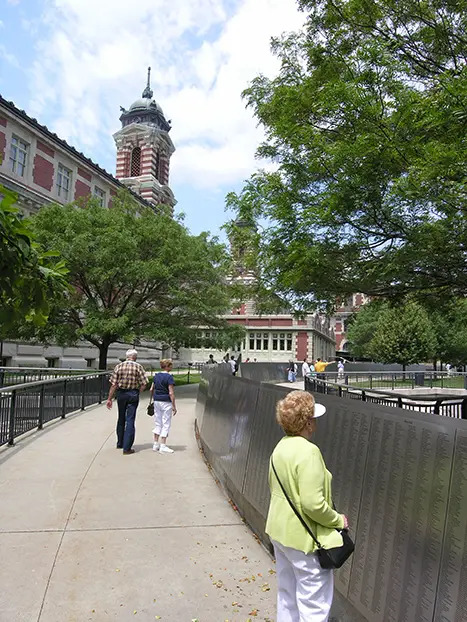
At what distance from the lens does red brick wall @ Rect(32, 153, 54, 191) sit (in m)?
34.5

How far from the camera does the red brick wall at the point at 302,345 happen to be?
229ft

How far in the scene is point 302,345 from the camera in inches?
2761

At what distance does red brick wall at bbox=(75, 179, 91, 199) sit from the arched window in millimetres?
19936

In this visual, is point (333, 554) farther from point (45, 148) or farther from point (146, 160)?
point (146, 160)

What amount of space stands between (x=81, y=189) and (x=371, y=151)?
35.8 metres

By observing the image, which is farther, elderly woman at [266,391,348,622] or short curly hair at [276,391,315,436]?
short curly hair at [276,391,315,436]

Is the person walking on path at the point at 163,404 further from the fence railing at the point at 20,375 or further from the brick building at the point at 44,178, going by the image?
the brick building at the point at 44,178

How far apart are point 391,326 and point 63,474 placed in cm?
4493

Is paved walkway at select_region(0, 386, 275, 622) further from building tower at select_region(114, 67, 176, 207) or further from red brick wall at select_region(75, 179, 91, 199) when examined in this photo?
building tower at select_region(114, 67, 176, 207)

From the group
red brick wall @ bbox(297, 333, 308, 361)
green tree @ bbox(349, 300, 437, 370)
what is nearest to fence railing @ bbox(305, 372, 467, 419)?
green tree @ bbox(349, 300, 437, 370)

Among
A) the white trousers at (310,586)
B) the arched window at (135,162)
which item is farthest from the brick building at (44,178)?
the white trousers at (310,586)

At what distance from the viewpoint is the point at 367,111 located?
812cm

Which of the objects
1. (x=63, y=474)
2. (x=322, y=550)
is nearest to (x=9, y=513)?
(x=63, y=474)

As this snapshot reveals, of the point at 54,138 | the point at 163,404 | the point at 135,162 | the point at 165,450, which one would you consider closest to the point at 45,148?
the point at 54,138
